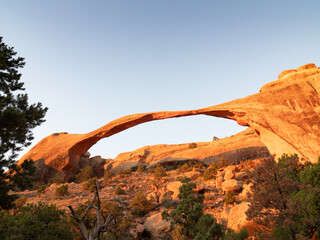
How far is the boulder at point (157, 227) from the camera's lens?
1174cm

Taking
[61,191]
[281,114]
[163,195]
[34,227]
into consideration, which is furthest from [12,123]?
[281,114]

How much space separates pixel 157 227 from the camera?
12.0 metres

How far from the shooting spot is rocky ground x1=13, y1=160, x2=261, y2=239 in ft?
38.6

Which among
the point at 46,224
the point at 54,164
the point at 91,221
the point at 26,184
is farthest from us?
the point at 54,164

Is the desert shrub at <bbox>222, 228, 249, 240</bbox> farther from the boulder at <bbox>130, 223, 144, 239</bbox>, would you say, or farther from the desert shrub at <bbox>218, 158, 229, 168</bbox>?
the desert shrub at <bbox>218, 158, 229, 168</bbox>

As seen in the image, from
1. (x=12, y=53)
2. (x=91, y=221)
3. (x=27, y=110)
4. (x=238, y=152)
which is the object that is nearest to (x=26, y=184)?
(x=27, y=110)

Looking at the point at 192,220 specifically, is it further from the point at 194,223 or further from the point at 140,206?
the point at 140,206

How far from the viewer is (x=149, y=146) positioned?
2034 inches

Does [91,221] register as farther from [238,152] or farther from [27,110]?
[238,152]

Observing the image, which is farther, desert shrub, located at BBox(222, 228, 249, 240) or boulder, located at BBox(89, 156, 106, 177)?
boulder, located at BBox(89, 156, 106, 177)

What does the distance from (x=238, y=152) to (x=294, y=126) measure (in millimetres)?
10590

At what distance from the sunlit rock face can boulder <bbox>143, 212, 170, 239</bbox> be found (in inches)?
352

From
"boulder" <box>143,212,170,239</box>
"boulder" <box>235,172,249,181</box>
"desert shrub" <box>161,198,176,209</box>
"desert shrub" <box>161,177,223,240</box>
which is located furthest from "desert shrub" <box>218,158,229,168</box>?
"desert shrub" <box>161,177,223,240</box>

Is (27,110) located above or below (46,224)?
above
